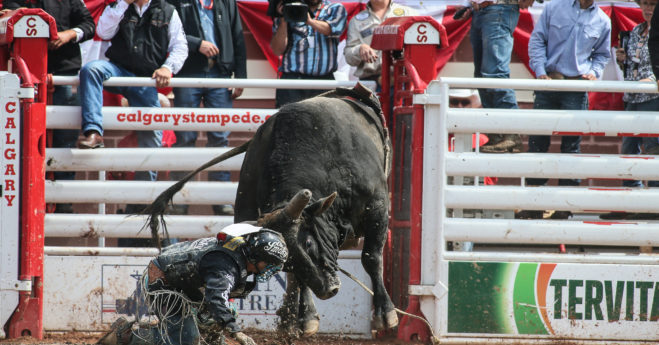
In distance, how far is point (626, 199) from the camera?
6020mm

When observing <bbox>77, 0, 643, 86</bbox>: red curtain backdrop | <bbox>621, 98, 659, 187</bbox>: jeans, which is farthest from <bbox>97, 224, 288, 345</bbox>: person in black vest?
<bbox>77, 0, 643, 86</bbox>: red curtain backdrop

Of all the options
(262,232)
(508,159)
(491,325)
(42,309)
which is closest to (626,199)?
(508,159)

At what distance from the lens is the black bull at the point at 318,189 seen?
4.82 meters

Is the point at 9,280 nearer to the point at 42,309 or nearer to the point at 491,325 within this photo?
the point at 42,309

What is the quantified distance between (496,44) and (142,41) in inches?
117

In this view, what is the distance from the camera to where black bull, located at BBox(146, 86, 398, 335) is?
190 inches

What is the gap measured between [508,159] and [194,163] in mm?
2313

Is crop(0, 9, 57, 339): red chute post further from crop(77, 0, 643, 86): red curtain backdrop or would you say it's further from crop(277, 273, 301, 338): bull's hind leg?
crop(77, 0, 643, 86): red curtain backdrop

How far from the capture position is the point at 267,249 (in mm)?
4297

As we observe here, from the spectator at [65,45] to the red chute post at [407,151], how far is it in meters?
2.42

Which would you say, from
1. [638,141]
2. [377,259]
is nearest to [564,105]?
[638,141]

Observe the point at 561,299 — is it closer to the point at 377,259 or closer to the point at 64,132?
the point at 377,259

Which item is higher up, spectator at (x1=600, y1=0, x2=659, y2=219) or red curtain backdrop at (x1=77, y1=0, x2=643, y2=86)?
red curtain backdrop at (x1=77, y1=0, x2=643, y2=86)

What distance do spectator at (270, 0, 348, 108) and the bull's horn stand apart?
268cm
